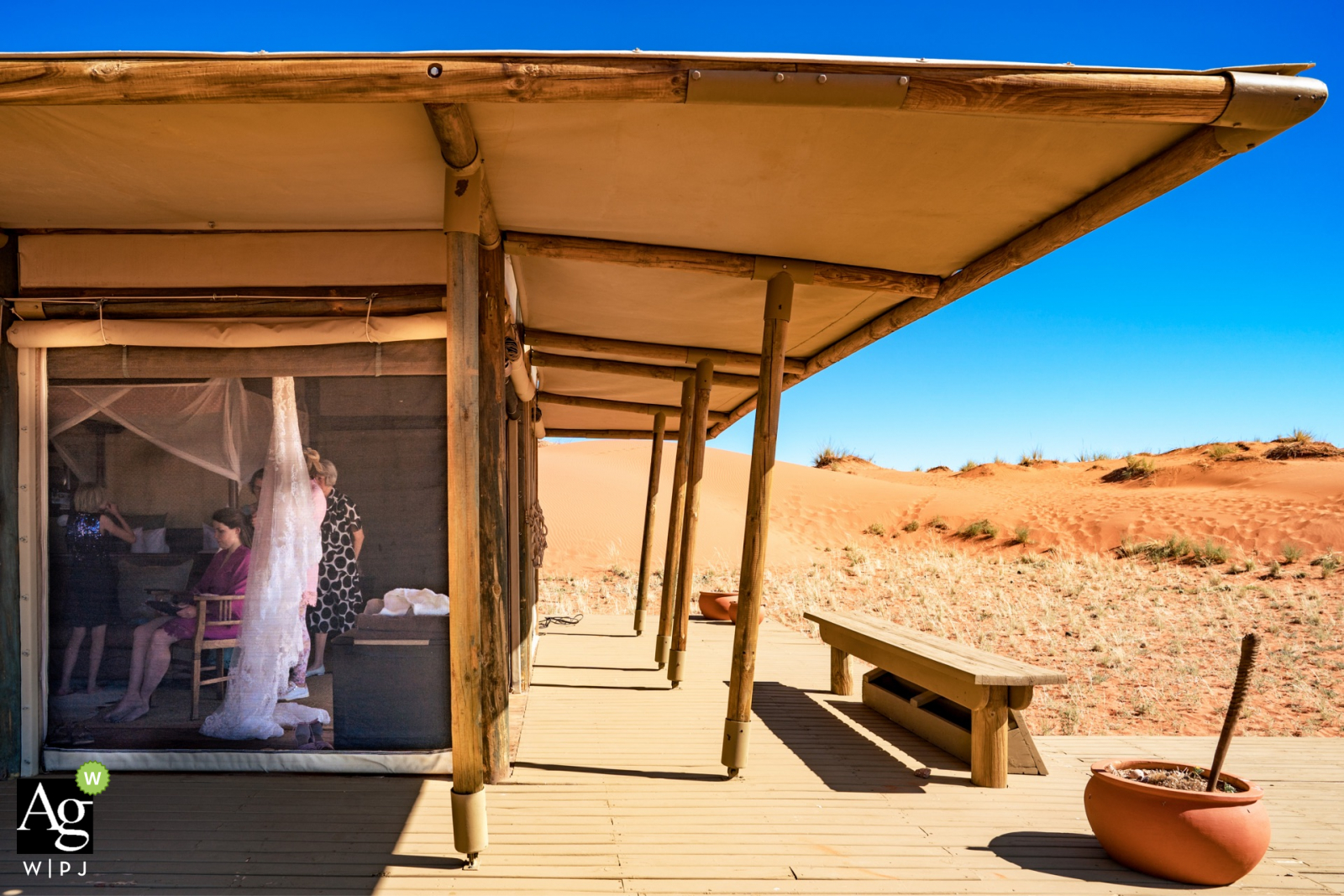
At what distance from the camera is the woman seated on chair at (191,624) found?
14.6 ft

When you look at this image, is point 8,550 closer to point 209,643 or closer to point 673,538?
point 209,643

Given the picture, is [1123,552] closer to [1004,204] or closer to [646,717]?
[646,717]

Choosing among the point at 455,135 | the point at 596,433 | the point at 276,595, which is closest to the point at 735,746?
the point at 276,595

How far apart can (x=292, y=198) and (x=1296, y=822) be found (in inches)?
235

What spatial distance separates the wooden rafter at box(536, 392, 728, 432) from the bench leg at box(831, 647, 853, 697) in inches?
148

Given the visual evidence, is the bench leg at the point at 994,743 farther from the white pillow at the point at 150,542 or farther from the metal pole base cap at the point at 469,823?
the white pillow at the point at 150,542

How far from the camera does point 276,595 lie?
14.8 ft

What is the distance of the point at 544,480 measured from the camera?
38.5 metres

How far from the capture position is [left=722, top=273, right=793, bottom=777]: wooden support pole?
195 inches

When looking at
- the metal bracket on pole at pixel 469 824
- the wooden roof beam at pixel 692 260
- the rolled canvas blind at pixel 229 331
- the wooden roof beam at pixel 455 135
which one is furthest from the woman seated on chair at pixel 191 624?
the wooden roof beam at pixel 455 135

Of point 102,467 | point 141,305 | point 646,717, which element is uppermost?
point 141,305

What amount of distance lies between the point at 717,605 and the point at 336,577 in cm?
777

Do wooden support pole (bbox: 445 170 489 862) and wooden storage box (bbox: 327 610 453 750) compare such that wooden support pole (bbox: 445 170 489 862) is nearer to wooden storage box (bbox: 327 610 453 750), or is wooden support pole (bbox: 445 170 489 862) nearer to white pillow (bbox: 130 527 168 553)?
wooden storage box (bbox: 327 610 453 750)

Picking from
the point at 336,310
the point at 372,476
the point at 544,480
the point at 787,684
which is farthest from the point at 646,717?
the point at 544,480
